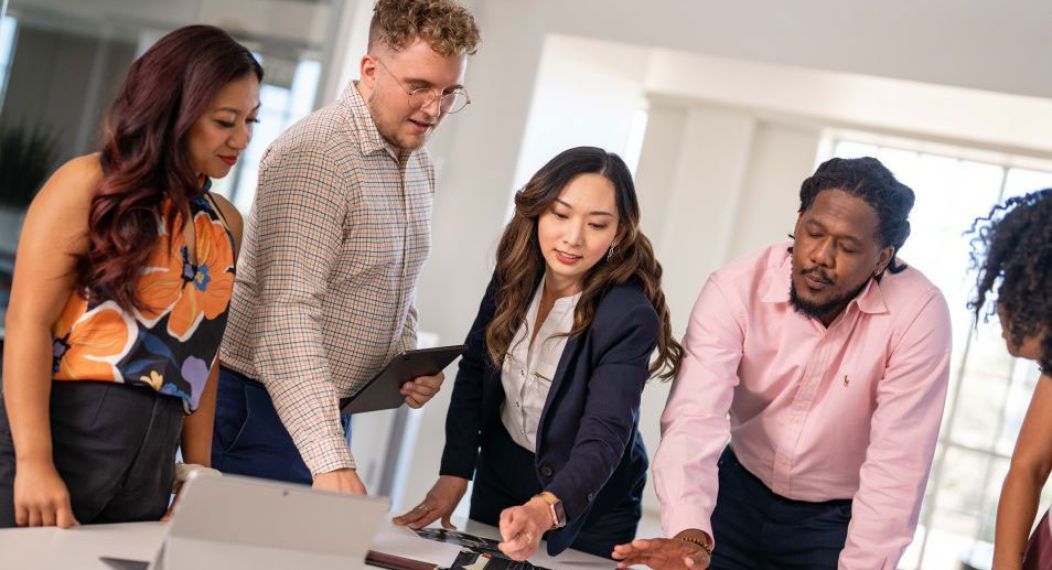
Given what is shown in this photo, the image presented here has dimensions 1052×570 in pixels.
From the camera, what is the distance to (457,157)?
4914 mm

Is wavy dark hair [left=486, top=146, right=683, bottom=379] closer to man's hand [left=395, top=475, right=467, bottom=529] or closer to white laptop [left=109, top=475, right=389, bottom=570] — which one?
man's hand [left=395, top=475, right=467, bottom=529]

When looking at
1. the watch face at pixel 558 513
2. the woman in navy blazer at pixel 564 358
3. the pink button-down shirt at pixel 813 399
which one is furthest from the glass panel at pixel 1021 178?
the watch face at pixel 558 513

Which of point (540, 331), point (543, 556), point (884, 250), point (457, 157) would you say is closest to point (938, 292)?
A: point (884, 250)

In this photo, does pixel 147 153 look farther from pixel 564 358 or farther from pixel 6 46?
pixel 6 46

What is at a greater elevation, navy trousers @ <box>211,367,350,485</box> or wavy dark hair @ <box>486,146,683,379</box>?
wavy dark hair @ <box>486,146,683,379</box>

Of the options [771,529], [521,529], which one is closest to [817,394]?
[771,529]

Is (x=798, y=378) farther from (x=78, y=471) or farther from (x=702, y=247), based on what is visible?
(x=702, y=247)

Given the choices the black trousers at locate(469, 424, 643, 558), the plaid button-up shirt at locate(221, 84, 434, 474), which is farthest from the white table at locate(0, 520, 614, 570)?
the black trousers at locate(469, 424, 643, 558)

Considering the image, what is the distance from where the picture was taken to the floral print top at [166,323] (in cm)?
175

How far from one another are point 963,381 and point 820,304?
5.91m

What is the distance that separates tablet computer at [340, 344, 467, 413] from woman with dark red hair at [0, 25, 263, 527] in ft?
1.39

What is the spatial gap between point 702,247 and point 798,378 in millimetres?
5824

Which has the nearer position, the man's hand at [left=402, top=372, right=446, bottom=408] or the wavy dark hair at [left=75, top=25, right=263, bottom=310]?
the wavy dark hair at [left=75, top=25, right=263, bottom=310]

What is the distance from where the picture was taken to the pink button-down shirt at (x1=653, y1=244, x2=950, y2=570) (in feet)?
7.61
